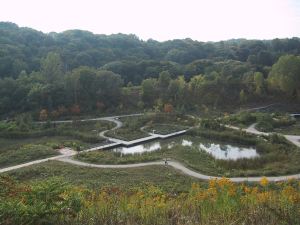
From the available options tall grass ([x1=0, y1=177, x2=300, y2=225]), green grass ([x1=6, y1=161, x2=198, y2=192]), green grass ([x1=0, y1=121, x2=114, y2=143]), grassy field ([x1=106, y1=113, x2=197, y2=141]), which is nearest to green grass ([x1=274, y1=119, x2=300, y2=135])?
grassy field ([x1=106, y1=113, x2=197, y2=141])

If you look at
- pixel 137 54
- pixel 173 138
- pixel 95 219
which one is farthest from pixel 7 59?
pixel 95 219

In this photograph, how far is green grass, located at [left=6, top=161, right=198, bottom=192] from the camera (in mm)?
18000

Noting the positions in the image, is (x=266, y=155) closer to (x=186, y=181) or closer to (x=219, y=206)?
(x=186, y=181)

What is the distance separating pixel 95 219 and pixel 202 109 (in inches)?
1422

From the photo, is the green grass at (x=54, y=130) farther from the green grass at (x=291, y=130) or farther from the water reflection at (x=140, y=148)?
the green grass at (x=291, y=130)

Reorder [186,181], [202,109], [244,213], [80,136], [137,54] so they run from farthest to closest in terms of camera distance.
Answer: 1. [137,54]
2. [202,109]
3. [80,136]
4. [186,181]
5. [244,213]

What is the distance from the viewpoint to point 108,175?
65.7ft

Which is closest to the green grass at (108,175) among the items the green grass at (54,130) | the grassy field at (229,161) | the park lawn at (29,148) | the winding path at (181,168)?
the winding path at (181,168)

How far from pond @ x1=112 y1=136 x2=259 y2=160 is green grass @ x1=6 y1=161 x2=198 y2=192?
6108 mm

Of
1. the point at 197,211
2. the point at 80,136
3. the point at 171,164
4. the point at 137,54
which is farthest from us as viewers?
the point at 137,54

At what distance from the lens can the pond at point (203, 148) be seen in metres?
25.9

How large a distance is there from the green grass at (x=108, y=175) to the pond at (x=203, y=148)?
6.11 meters

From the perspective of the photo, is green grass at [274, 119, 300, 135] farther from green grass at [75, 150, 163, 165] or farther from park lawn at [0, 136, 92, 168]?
park lawn at [0, 136, 92, 168]

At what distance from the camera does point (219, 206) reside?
634 cm
